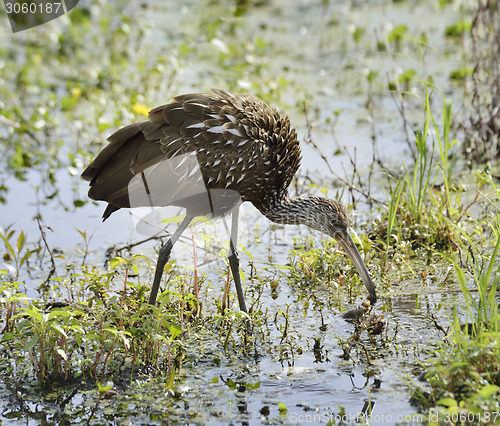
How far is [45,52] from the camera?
1005cm

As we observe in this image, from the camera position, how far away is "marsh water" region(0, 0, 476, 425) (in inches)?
155

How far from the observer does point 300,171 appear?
6.64 metres

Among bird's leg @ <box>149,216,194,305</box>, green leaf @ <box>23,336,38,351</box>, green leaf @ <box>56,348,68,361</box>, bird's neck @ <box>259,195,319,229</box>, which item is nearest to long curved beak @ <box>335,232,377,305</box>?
bird's neck @ <box>259,195,319,229</box>

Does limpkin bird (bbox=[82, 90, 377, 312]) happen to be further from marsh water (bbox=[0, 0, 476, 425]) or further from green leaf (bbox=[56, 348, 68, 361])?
green leaf (bbox=[56, 348, 68, 361])

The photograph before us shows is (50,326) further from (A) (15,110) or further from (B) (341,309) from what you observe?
(A) (15,110)

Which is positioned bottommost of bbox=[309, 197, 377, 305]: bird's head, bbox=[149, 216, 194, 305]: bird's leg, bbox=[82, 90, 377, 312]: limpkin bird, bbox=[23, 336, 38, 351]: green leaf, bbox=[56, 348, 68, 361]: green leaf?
bbox=[56, 348, 68, 361]: green leaf

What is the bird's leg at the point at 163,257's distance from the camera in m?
4.68

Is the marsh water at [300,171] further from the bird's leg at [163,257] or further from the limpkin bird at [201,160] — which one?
the limpkin bird at [201,160]

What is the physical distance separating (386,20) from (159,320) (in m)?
7.80

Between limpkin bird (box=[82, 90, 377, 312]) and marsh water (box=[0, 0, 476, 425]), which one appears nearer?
marsh water (box=[0, 0, 476, 425])

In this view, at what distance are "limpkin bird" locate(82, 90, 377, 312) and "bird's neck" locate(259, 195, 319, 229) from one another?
124 mm

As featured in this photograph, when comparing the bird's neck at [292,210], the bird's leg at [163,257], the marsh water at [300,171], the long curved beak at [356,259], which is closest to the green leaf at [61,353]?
the marsh water at [300,171]

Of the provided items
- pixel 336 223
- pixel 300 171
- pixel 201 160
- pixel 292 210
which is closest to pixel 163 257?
pixel 201 160

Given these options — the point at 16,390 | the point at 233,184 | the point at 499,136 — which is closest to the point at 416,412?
the point at 233,184
